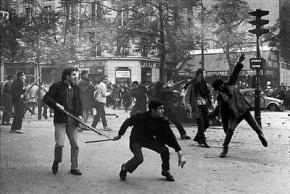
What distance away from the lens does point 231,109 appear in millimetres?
5668

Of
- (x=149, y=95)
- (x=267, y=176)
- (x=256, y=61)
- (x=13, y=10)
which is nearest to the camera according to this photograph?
(x=256, y=61)

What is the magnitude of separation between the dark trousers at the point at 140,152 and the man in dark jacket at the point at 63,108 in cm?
76

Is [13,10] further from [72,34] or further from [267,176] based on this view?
[267,176]

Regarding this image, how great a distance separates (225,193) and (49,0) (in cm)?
304

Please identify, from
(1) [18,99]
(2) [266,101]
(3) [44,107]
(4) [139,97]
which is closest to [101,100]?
(4) [139,97]

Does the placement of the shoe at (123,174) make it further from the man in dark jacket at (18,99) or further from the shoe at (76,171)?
the man in dark jacket at (18,99)

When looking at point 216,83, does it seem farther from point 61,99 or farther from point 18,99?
point 18,99

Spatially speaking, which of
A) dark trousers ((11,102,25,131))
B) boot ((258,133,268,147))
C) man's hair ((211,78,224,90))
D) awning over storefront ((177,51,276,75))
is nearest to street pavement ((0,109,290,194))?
boot ((258,133,268,147))

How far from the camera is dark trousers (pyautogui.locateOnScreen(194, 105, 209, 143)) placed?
5442 mm

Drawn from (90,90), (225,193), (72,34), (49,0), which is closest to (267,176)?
(225,193)

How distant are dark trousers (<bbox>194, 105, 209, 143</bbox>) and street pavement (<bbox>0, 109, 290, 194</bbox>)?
8 centimetres

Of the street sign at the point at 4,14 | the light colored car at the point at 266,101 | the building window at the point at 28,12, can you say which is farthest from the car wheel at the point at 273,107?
the street sign at the point at 4,14

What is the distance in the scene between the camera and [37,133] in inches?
269

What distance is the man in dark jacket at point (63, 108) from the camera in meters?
6.10
